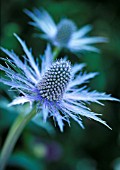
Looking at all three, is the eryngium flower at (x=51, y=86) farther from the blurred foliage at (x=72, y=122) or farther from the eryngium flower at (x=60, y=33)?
the blurred foliage at (x=72, y=122)

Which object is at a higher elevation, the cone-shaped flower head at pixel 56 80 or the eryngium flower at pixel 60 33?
the eryngium flower at pixel 60 33

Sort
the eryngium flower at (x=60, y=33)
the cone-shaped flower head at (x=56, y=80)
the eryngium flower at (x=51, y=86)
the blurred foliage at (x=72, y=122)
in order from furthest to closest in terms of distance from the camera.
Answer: the blurred foliage at (x=72, y=122), the eryngium flower at (x=60, y=33), the cone-shaped flower head at (x=56, y=80), the eryngium flower at (x=51, y=86)

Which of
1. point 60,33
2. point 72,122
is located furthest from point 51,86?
point 72,122

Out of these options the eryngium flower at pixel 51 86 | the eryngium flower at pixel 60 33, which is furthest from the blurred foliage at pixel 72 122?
the eryngium flower at pixel 51 86

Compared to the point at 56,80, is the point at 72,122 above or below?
below

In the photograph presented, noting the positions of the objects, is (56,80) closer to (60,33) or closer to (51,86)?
Answer: (51,86)

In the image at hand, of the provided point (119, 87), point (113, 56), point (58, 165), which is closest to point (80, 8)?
point (113, 56)

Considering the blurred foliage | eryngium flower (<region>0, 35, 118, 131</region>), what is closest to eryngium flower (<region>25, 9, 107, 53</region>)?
the blurred foliage

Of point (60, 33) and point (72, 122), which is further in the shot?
point (72, 122)

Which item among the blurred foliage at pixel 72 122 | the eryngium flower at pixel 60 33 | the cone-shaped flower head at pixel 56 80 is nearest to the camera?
the cone-shaped flower head at pixel 56 80
